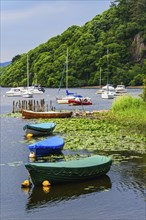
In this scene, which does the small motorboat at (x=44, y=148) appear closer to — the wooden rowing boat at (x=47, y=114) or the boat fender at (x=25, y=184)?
the boat fender at (x=25, y=184)

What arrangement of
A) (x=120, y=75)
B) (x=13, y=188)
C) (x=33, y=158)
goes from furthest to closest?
(x=120, y=75), (x=33, y=158), (x=13, y=188)

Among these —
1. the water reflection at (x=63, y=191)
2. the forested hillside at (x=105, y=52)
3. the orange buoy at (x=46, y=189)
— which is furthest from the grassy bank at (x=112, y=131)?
the forested hillside at (x=105, y=52)

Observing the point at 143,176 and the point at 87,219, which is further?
the point at 143,176

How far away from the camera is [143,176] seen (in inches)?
981

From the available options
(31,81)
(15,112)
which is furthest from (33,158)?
(31,81)

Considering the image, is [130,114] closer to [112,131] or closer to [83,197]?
[112,131]

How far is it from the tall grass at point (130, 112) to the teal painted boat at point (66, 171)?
17564 millimetres

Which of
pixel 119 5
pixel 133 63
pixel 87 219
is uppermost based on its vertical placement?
pixel 119 5

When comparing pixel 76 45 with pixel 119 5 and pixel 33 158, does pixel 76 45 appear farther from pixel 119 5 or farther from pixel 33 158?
pixel 33 158

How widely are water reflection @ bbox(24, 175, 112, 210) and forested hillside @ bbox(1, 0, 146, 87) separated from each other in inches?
5256

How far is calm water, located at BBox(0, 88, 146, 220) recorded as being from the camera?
19703 millimetres

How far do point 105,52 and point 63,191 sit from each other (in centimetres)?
14601

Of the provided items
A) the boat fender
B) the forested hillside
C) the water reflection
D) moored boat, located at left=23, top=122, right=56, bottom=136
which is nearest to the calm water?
the water reflection

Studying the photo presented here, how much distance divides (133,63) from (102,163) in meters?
146
